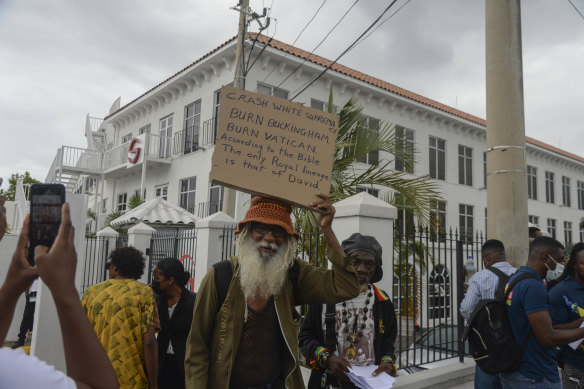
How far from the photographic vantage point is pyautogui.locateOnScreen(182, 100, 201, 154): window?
622 inches

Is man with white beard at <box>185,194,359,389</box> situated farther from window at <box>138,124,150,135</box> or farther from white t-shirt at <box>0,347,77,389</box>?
window at <box>138,124,150,135</box>

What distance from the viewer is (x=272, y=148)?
7.86 ft

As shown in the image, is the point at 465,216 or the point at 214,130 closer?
the point at 214,130

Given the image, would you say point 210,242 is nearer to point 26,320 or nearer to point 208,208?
point 26,320

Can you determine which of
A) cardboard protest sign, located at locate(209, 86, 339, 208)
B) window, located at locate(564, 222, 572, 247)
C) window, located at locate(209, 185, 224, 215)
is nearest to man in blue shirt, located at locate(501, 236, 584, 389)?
cardboard protest sign, located at locate(209, 86, 339, 208)

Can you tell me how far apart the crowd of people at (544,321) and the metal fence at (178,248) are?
5390 millimetres

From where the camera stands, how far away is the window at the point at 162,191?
56.8 ft

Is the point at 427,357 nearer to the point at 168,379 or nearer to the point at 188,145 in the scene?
the point at 168,379

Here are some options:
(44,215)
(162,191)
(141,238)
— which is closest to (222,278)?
(44,215)

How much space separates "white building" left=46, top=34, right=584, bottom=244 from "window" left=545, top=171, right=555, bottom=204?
0.37 feet

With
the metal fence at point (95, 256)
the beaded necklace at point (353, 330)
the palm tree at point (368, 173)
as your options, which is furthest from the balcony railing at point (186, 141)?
the beaded necklace at point (353, 330)

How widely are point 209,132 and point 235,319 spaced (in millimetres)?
13063

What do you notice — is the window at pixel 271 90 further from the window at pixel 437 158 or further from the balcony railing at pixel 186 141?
the window at pixel 437 158

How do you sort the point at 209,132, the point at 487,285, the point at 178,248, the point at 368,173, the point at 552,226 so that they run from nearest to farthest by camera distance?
the point at 487,285 < the point at 368,173 < the point at 178,248 < the point at 209,132 < the point at 552,226
